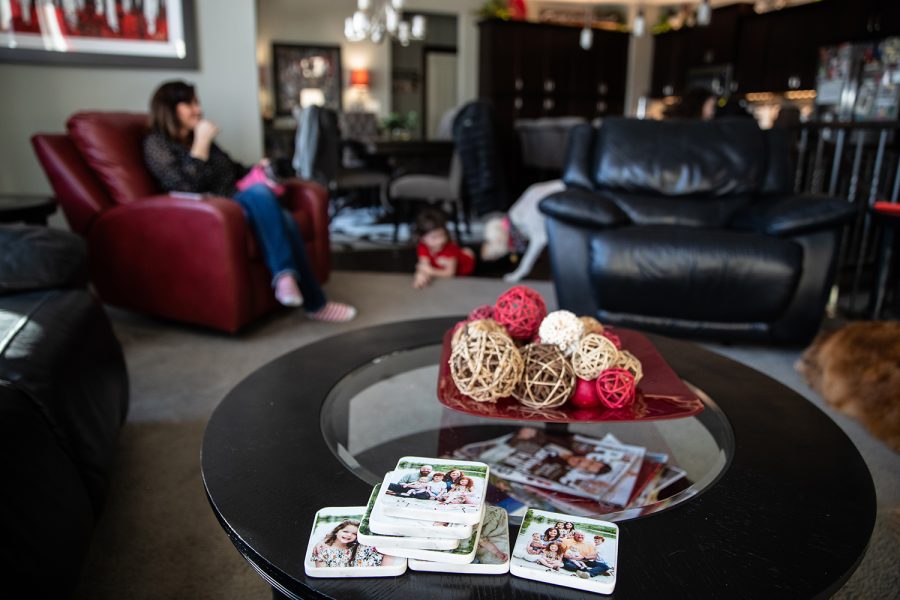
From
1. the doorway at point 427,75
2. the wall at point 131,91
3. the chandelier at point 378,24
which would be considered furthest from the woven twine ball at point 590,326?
the doorway at point 427,75

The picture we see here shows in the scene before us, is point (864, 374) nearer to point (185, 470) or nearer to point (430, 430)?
point (430, 430)

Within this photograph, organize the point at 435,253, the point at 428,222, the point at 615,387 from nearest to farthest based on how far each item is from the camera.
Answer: the point at 615,387, the point at 428,222, the point at 435,253

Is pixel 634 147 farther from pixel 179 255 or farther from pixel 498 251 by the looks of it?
pixel 179 255

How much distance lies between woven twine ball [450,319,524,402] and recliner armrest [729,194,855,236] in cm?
181

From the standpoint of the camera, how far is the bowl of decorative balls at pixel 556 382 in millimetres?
Result: 1032

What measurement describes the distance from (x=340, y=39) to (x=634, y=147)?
6.32m

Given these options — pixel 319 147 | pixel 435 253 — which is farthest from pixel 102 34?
pixel 435 253

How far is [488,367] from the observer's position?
1.04 m

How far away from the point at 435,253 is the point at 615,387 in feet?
8.81

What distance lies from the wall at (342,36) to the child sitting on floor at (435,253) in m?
5.30

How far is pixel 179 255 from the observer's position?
2.41 meters

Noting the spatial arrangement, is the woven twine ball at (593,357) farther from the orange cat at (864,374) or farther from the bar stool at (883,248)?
the bar stool at (883,248)

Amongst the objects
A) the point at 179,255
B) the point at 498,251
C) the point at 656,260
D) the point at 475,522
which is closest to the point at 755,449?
the point at 475,522

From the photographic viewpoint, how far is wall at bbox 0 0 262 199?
10.3ft
